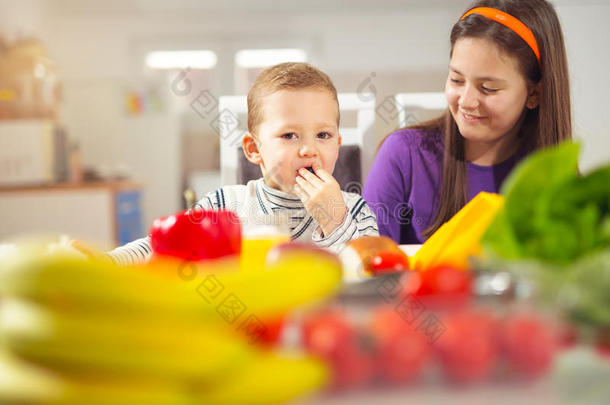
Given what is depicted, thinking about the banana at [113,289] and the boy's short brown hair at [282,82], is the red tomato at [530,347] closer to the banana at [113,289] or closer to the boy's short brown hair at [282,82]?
the banana at [113,289]

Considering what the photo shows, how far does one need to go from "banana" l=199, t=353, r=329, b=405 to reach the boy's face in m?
0.75

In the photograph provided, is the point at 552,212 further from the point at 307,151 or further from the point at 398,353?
the point at 307,151

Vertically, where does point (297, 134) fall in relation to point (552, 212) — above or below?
above

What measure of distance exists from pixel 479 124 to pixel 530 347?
902 millimetres

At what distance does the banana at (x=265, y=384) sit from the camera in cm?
30

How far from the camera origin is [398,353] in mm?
344

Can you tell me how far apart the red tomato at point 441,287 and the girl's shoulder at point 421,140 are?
0.93 metres

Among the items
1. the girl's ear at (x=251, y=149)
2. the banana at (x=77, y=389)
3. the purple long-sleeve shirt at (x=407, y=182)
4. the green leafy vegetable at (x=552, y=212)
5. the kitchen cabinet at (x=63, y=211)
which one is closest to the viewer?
the banana at (x=77, y=389)

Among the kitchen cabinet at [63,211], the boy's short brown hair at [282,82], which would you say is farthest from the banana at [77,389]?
the kitchen cabinet at [63,211]

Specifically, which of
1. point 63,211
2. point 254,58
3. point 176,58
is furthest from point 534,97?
point 176,58

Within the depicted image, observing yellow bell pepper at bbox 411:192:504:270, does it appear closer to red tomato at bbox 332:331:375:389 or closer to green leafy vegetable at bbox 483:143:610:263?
green leafy vegetable at bbox 483:143:610:263

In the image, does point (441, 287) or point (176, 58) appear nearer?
point (441, 287)

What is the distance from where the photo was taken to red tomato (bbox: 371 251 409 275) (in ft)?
1.95

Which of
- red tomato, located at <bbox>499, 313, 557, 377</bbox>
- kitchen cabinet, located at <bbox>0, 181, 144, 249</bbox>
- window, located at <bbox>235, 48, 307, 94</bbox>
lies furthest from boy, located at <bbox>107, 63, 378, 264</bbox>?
window, located at <bbox>235, 48, 307, 94</bbox>
